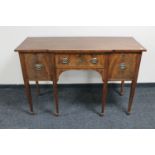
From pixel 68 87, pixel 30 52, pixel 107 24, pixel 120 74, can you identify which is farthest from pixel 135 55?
pixel 68 87

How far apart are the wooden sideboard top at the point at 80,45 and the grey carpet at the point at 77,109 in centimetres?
73

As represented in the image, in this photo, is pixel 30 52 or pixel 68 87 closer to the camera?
pixel 30 52

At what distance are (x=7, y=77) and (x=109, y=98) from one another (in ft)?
4.36

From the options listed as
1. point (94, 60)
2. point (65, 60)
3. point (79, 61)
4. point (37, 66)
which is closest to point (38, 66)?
point (37, 66)

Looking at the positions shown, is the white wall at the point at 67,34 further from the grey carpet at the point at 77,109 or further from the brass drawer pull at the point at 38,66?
the brass drawer pull at the point at 38,66

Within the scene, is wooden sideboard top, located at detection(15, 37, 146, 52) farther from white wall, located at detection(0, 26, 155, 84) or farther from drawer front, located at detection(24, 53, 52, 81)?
white wall, located at detection(0, 26, 155, 84)

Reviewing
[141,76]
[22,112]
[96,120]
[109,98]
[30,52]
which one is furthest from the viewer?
[141,76]

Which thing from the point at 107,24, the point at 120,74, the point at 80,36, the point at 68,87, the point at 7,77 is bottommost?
the point at 68,87

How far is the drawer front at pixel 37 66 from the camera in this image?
150cm

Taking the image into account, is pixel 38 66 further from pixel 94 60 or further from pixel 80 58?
pixel 94 60

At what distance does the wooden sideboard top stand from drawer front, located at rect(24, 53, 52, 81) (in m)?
0.07

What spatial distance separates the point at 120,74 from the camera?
5.18ft

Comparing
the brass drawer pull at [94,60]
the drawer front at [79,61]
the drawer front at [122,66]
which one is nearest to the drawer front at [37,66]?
the drawer front at [79,61]

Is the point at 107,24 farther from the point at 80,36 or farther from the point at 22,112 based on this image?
the point at 22,112
